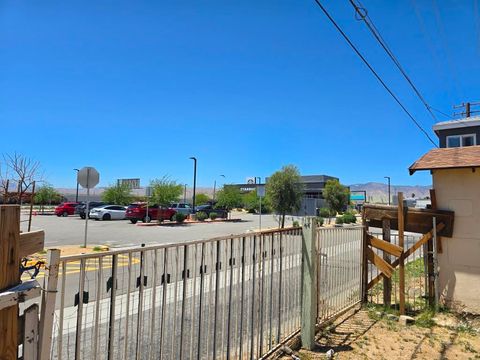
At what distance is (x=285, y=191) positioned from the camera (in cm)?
2722

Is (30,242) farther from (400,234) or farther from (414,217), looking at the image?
(414,217)

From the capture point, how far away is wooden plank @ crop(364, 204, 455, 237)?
6.71m

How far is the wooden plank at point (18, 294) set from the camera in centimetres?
180

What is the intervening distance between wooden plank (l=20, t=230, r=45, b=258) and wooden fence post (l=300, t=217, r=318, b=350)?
3552 mm

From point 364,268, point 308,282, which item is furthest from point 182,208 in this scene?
point 308,282

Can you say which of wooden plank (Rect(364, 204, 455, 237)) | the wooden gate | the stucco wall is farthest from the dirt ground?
wooden plank (Rect(364, 204, 455, 237))

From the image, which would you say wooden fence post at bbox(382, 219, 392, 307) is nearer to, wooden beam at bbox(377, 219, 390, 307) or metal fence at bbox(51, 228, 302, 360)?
wooden beam at bbox(377, 219, 390, 307)

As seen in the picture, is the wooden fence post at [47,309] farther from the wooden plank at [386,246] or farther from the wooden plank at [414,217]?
the wooden plank at [414,217]

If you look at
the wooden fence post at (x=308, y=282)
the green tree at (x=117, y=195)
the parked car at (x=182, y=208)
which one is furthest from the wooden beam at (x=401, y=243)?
the green tree at (x=117, y=195)

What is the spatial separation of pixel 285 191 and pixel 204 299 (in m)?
23.8

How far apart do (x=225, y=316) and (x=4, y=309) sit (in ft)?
8.47

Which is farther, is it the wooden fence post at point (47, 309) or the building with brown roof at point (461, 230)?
the building with brown roof at point (461, 230)

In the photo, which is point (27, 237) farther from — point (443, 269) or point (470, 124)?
point (470, 124)

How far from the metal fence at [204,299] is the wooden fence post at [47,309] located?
0.24 meters
